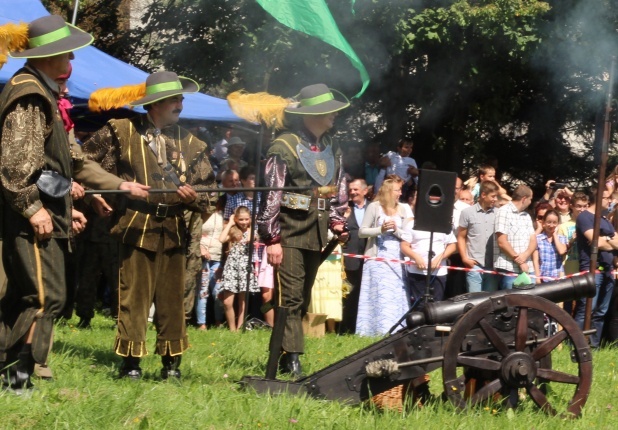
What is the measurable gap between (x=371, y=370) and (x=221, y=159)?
7972 mm

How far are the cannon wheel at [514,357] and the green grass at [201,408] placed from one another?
94 millimetres

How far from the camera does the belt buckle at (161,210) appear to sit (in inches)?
275

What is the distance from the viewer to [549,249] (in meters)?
11.6

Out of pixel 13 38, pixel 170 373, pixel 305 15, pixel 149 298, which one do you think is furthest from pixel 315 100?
pixel 305 15

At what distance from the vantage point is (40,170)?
5.84 m

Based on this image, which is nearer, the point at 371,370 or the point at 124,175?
the point at 371,370

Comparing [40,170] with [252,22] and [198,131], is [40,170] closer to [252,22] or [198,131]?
[198,131]

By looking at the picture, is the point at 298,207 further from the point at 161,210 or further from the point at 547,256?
the point at 547,256

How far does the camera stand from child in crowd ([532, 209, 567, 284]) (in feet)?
37.9

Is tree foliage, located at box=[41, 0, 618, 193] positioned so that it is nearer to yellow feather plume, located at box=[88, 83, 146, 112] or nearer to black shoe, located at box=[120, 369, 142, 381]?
yellow feather plume, located at box=[88, 83, 146, 112]

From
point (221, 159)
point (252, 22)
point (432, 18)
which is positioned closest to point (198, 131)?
point (221, 159)

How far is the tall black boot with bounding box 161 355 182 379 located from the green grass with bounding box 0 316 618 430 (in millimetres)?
73

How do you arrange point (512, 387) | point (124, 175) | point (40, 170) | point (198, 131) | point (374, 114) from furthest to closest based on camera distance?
point (374, 114) < point (198, 131) < point (124, 175) < point (512, 387) < point (40, 170)

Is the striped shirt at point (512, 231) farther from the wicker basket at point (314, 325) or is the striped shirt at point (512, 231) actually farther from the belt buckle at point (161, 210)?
the belt buckle at point (161, 210)
